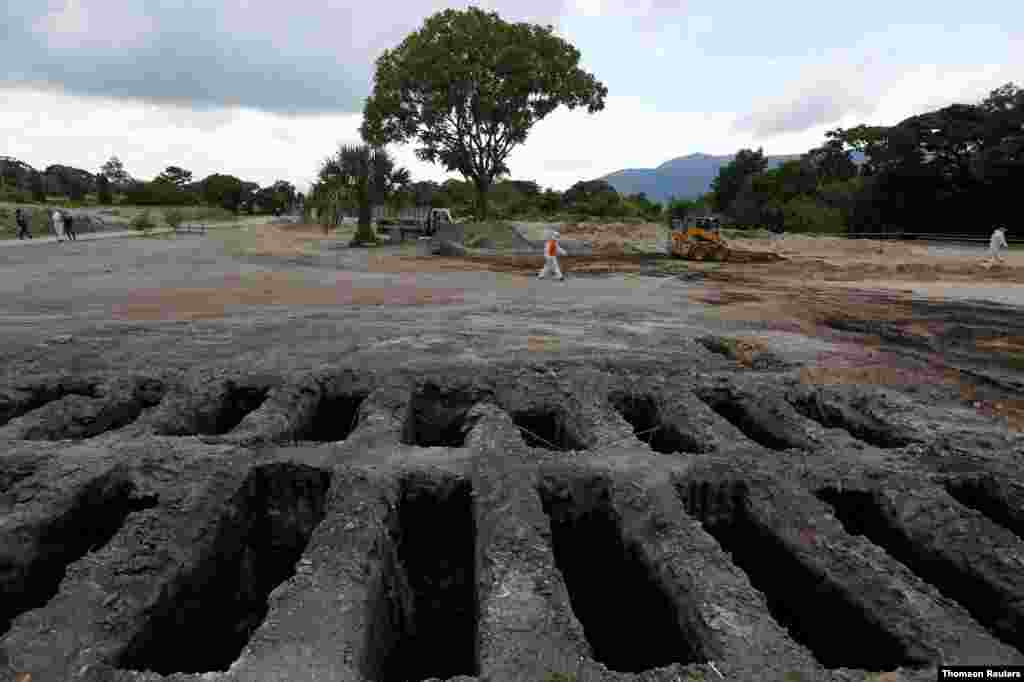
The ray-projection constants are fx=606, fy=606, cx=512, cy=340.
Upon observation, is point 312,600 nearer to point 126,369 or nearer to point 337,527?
point 337,527

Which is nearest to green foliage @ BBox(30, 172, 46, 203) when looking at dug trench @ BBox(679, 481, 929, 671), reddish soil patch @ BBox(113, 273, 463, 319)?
reddish soil patch @ BBox(113, 273, 463, 319)

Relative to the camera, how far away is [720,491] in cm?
350

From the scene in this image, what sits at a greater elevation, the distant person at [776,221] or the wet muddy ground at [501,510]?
the distant person at [776,221]

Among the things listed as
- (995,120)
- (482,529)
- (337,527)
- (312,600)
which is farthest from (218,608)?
(995,120)

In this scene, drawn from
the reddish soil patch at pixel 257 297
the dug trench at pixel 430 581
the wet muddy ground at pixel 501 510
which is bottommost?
the dug trench at pixel 430 581

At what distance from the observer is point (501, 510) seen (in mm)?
3098

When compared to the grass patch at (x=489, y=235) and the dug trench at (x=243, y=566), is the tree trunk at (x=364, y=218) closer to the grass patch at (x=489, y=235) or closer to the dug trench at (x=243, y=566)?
the grass patch at (x=489, y=235)

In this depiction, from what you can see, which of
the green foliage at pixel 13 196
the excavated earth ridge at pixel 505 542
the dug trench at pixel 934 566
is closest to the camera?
the excavated earth ridge at pixel 505 542

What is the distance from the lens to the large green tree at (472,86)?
25469 mm

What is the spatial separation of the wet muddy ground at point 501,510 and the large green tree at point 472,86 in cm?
2207

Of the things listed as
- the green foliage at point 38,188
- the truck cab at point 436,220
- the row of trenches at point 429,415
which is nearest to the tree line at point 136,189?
the green foliage at point 38,188

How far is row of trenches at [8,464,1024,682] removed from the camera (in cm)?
284

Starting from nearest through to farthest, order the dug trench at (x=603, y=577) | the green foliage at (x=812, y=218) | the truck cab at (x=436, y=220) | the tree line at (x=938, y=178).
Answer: the dug trench at (x=603, y=577)
the tree line at (x=938, y=178)
the truck cab at (x=436, y=220)
the green foliage at (x=812, y=218)

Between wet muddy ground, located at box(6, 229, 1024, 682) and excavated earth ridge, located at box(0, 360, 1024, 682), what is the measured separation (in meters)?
0.01
